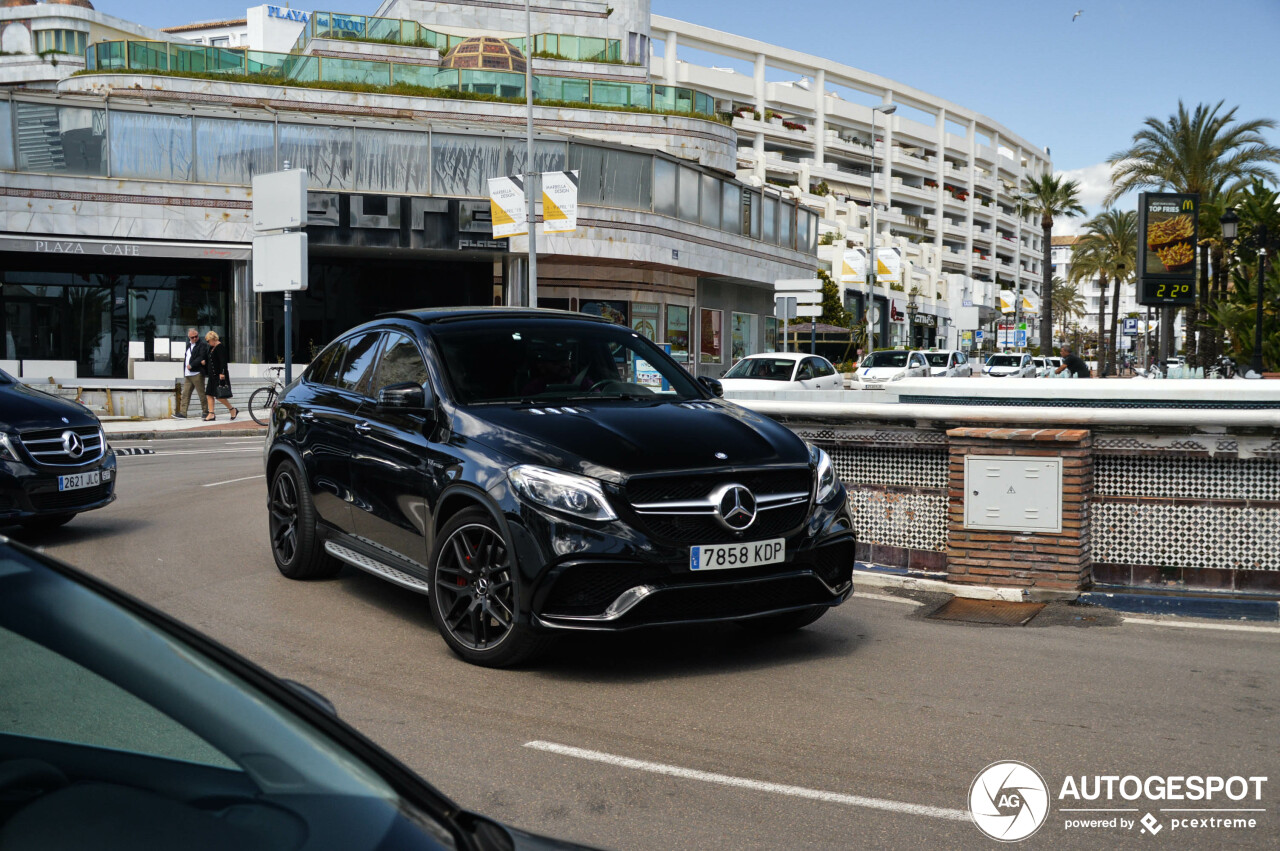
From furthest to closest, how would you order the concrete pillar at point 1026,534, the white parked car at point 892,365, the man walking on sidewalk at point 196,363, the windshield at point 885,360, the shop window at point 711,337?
the shop window at point 711,337, the windshield at point 885,360, the white parked car at point 892,365, the man walking on sidewalk at point 196,363, the concrete pillar at point 1026,534

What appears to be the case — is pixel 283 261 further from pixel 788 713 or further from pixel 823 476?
pixel 788 713

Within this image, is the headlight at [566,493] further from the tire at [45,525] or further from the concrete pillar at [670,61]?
the concrete pillar at [670,61]

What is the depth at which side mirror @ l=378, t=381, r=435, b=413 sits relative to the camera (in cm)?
634

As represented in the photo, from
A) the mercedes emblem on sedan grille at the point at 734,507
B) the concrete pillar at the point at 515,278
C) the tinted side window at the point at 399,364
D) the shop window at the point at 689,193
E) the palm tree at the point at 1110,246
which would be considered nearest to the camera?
the mercedes emblem on sedan grille at the point at 734,507

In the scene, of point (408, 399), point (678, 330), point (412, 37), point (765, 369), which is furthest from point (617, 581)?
point (412, 37)

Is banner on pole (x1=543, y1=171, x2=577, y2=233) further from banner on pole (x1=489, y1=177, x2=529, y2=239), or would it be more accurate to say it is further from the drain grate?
the drain grate

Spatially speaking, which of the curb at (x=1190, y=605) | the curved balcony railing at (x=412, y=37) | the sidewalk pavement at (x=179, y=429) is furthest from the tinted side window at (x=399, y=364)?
the curved balcony railing at (x=412, y=37)

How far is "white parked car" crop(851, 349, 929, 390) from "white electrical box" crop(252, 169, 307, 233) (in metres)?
19.7

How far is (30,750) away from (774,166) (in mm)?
92032

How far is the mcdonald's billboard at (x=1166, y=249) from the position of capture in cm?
2264

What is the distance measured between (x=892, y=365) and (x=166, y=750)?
127 feet

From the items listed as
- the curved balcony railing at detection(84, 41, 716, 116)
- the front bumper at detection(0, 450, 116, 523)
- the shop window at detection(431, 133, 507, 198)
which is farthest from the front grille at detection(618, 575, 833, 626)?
the curved balcony railing at detection(84, 41, 716, 116)

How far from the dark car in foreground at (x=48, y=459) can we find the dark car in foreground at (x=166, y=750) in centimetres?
794

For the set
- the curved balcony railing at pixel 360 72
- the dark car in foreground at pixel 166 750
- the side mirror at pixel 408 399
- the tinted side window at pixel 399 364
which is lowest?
the dark car in foreground at pixel 166 750
